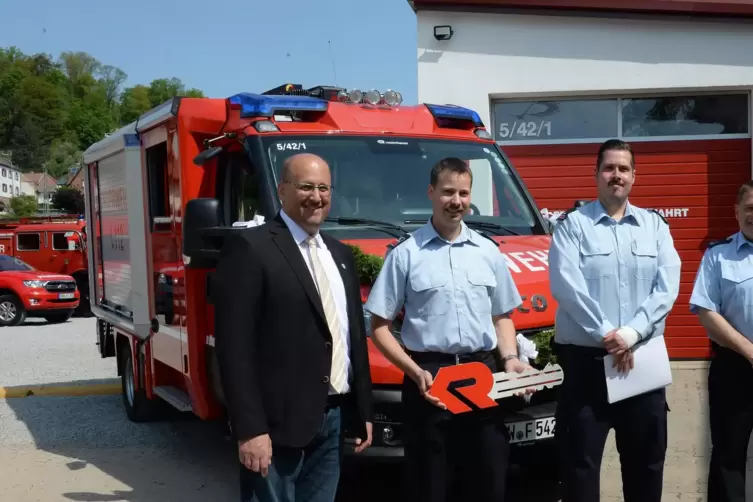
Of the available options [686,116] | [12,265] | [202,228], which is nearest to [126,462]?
[202,228]

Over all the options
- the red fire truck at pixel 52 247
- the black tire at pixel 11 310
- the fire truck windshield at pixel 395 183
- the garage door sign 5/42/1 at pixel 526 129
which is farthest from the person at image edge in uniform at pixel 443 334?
Answer: the red fire truck at pixel 52 247

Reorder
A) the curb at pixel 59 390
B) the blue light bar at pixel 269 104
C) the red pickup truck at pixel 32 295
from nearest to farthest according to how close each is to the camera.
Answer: the blue light bar at pixel 269 104
the curb at pixel 59 390
the red pickup truck at pixel 32 295

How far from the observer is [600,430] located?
409 centimetres

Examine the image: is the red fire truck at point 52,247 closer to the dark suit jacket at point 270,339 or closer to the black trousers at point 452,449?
the black trousers at point 452,449

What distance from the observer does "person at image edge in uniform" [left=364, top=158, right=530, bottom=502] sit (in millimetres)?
3885

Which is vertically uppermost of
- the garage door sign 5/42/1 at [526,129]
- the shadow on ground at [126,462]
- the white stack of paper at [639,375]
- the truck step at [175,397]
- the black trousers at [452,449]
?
the garage door sign 5/42/1 at [526,129]

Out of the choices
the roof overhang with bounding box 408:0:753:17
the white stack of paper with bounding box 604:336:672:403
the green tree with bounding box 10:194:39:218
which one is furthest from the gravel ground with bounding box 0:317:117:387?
the green tree with bounding box 10:194:39:218

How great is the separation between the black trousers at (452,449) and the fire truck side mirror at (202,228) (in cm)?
176

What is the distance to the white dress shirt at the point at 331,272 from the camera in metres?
3.51

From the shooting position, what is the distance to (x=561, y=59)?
10.4 meters

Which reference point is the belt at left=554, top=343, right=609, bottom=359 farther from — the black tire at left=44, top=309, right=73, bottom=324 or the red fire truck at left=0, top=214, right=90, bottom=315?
the red fire truck at left=0, top=214, right=90, bottom=315

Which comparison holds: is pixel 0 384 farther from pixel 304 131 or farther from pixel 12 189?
pixel 12 189

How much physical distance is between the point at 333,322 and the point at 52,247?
21.9 meters

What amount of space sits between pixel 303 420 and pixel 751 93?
8.59 m
